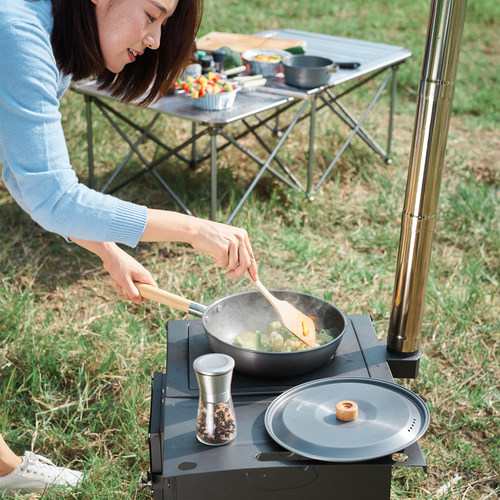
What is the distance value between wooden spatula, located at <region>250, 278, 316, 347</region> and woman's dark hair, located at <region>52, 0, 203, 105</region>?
0.74 m

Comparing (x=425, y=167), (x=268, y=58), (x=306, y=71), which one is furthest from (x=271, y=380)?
(x=268, y=58)

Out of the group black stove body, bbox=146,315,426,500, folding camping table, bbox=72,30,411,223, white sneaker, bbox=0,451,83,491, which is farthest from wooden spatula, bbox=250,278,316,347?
folding camping table, bbox=72,30,411,223

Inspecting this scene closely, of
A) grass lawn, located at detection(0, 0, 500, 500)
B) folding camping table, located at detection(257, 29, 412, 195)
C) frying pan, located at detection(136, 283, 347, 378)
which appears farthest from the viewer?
folding camping table, located at detection(257, 29, 412, 195)

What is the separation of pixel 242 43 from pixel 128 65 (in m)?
2.64

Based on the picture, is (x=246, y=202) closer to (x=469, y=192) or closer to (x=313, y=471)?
(x=469, y=192)

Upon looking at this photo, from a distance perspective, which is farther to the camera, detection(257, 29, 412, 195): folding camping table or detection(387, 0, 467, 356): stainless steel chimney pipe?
detection(257, 29, 412, 195): folding camping table

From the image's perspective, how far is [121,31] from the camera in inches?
73.1

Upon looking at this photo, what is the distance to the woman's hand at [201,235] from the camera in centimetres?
179

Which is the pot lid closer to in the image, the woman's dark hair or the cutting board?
the woman's dark hair

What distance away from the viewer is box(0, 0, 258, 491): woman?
164 cm

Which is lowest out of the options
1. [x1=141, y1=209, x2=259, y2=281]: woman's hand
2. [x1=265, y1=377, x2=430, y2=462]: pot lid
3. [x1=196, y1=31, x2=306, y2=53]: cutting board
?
[x1=265, y1=377, x2=430, y2=462]: pot lid

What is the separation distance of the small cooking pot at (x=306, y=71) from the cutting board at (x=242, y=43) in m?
0.38

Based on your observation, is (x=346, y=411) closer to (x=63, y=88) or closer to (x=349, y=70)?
(x=63, y=88)

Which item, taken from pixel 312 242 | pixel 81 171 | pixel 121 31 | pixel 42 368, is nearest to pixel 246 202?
pixel 312 242
